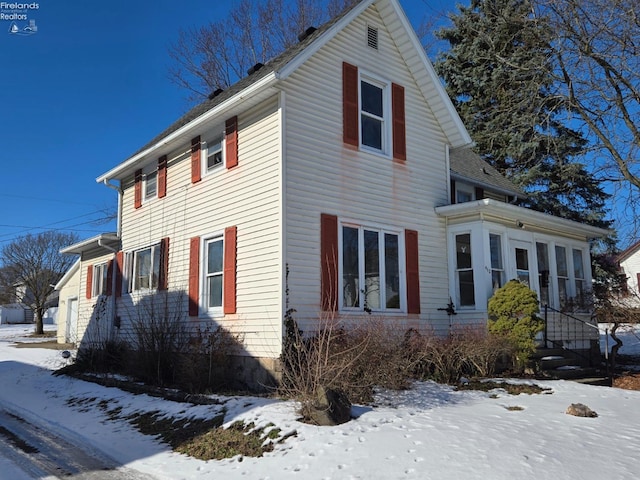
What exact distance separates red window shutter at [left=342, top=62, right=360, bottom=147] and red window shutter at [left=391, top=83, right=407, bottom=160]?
1136mm

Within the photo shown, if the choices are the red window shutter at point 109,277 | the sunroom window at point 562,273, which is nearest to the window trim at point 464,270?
the sunroom window at point 562,273

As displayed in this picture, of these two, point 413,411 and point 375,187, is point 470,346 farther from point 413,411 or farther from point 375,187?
point 375,187

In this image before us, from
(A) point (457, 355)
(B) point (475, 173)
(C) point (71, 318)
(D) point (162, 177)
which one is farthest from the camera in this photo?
(C) point (71, 318)

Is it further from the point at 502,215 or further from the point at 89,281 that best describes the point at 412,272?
the point at 89,281

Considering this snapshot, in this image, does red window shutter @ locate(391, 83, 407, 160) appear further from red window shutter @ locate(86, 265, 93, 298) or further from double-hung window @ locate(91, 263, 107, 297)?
red window shutter @ locate(86, 265, 93, 298)

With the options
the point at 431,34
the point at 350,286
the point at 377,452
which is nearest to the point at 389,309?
the point at 350,286

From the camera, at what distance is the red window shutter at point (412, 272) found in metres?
11.2

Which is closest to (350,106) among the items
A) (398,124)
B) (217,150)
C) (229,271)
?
(398,124)

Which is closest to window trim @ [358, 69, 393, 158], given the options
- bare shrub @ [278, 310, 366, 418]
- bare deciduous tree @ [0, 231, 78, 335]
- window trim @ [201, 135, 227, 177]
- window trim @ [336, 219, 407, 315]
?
window trim @ [336, 219, 407, 315]

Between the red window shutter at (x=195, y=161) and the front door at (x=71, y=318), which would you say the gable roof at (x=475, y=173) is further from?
the front door at (x=71, y=318)

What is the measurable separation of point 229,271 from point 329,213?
7.47 ft

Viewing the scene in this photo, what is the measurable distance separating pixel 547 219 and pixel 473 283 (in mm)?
2874

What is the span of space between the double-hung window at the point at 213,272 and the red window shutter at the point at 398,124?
4404 millimetres

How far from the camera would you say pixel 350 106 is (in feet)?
36.3
